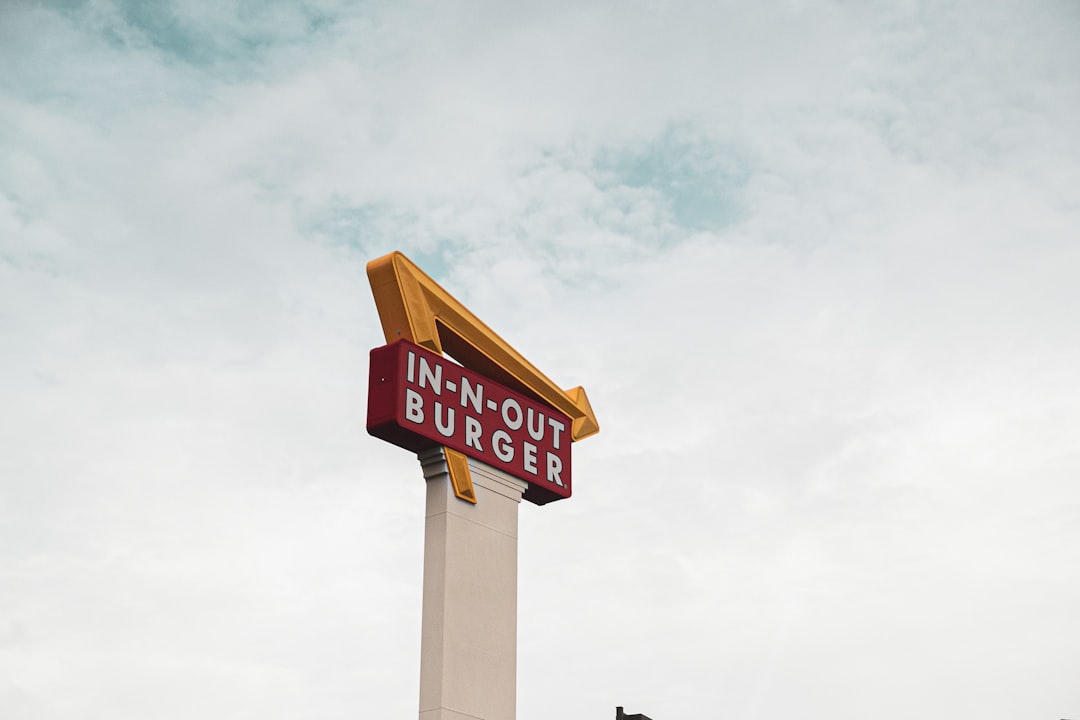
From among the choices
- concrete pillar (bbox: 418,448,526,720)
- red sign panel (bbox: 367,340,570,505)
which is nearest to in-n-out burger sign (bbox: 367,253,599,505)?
red sign panel (bbox: 367,340,570,505)

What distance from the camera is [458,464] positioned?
79.9ft

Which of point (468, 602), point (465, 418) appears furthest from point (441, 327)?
point (468, 602)

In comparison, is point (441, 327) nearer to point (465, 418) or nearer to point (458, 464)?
point (465, 418)

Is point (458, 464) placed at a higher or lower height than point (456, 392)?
lower

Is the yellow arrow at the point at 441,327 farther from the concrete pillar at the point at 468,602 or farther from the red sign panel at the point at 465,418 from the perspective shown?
the concrete pillar at the point at 468,602

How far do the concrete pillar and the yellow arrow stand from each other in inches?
79.6

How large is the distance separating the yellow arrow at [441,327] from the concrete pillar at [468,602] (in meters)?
2.02

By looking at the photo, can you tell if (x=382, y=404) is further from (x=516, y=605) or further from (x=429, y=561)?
(x=516, y=605)

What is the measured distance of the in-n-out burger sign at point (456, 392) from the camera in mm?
23812

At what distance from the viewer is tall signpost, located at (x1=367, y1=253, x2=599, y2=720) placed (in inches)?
917

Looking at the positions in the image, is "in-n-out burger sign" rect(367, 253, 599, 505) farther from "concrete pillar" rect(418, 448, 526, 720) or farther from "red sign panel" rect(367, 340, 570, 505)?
"concrete pillar" rect(418, 448, 526, 720)

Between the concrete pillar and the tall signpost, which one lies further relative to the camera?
the tall signpost

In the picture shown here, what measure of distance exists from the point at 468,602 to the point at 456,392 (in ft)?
11.5

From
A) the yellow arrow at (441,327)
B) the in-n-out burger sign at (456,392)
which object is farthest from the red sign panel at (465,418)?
the yellow arrow at (441,327)
